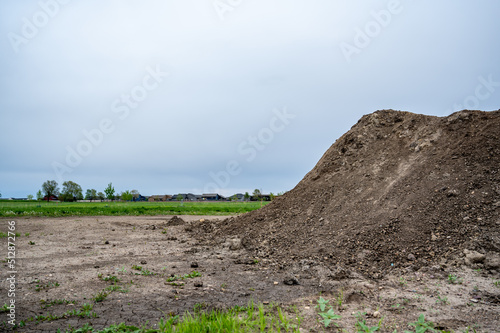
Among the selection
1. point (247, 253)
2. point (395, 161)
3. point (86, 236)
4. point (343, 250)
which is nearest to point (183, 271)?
point (247, 253)

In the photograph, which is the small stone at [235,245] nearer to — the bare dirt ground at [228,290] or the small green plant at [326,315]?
the bare dirt ground at [228,290]

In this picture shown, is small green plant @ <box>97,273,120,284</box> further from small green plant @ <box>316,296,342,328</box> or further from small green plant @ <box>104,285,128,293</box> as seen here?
small green plant @ <box>316,296,342,328</box>

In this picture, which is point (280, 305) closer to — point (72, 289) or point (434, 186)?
point (72, 289)

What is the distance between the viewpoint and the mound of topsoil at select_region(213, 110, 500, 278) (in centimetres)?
678

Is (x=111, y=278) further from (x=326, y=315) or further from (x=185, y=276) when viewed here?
(x=326, y=315)

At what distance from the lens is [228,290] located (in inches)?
228

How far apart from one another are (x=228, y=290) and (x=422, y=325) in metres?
3.20

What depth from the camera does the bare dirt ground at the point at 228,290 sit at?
4.43m

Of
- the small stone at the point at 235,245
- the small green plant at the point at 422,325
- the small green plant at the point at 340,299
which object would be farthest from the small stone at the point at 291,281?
the small stone at the point at 235,245

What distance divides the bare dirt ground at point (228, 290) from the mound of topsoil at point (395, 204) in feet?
1.96

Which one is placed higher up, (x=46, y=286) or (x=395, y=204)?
(x=395, y=204)

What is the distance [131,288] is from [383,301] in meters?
4.52

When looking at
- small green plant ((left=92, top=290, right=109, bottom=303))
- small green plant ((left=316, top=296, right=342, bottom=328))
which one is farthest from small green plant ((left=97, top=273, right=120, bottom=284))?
small green plant ((left=316, top=296, right=342, bottom=328))

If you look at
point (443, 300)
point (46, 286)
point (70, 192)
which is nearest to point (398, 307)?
point (443, 300)
